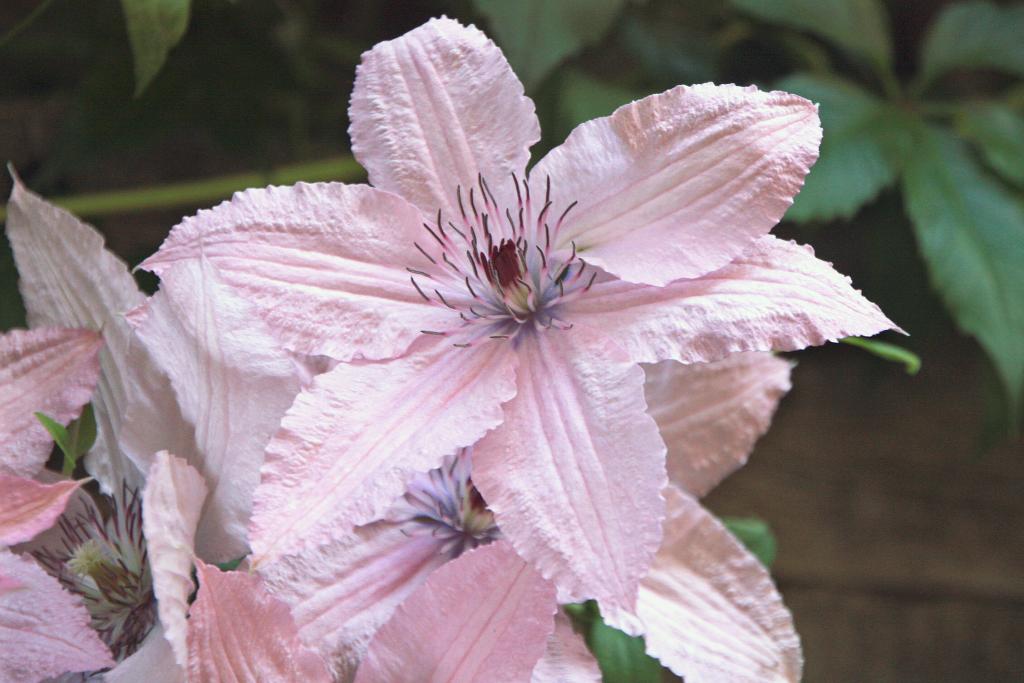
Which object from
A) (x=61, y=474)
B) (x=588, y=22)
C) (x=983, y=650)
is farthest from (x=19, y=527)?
(x=983, y=650)

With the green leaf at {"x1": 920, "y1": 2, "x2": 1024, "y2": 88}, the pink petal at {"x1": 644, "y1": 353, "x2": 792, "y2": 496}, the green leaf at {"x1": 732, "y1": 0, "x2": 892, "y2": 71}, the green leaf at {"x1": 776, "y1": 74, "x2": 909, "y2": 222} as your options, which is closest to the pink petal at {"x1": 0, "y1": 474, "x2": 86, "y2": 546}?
the pink petal at {"x1": 644, "y1": 353, "x2": 792, "y2": 496}

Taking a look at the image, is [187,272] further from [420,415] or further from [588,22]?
[588,22]

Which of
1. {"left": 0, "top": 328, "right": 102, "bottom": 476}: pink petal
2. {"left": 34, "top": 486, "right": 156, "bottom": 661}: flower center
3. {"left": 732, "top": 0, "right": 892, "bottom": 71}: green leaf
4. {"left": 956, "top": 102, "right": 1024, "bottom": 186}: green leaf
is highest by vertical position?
{"left": 732, "top": 0, "right": 892, "bottom": 71}: green leaf

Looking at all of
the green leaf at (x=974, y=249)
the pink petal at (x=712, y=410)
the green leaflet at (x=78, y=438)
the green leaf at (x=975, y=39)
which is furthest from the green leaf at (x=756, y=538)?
the green leaf at (x=975, y=39)

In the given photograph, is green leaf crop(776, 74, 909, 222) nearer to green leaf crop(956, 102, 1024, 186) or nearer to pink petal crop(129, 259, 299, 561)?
green leaf crop(956, 102, 1024, 186)

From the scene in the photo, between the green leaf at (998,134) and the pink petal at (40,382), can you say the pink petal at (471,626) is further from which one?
the green leaf at (998,134)

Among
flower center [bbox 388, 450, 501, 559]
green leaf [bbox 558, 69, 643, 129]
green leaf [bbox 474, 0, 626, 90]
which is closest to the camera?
flower center [bbox 388, 450, 501, 559]

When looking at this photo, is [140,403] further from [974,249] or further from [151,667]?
[974,249]
